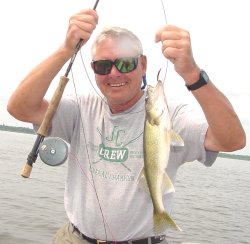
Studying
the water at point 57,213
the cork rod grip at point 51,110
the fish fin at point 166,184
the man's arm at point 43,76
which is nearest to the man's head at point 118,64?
the man's arm at point 43,76

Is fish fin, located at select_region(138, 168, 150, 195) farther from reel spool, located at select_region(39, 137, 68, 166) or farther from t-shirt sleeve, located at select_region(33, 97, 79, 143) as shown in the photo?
t-shirt sleeve, located at select_region(33, 97, 79, 143)

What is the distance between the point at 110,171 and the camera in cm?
418

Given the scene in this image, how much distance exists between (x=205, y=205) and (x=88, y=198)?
845 inches

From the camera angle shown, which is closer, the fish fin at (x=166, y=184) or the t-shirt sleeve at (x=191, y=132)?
the fish fin at (x=166, y=184)

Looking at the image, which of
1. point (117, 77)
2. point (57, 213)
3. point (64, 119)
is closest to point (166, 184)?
→ point (117, 77)

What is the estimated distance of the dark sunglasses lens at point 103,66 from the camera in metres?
3.92

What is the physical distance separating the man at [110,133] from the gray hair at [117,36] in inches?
0.4

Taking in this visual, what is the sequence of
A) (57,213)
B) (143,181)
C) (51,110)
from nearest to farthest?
(143,181), (51,110), (57,213)

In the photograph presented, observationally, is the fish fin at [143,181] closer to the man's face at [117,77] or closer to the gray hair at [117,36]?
the man's face at [117,77]

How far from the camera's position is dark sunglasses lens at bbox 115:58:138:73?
3895 mm

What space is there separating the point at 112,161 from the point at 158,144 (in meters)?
0.95

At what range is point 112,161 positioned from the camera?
4188mm

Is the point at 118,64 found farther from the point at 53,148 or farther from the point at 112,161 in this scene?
the point at 53,148

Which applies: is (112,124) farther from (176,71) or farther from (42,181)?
(42,181)
